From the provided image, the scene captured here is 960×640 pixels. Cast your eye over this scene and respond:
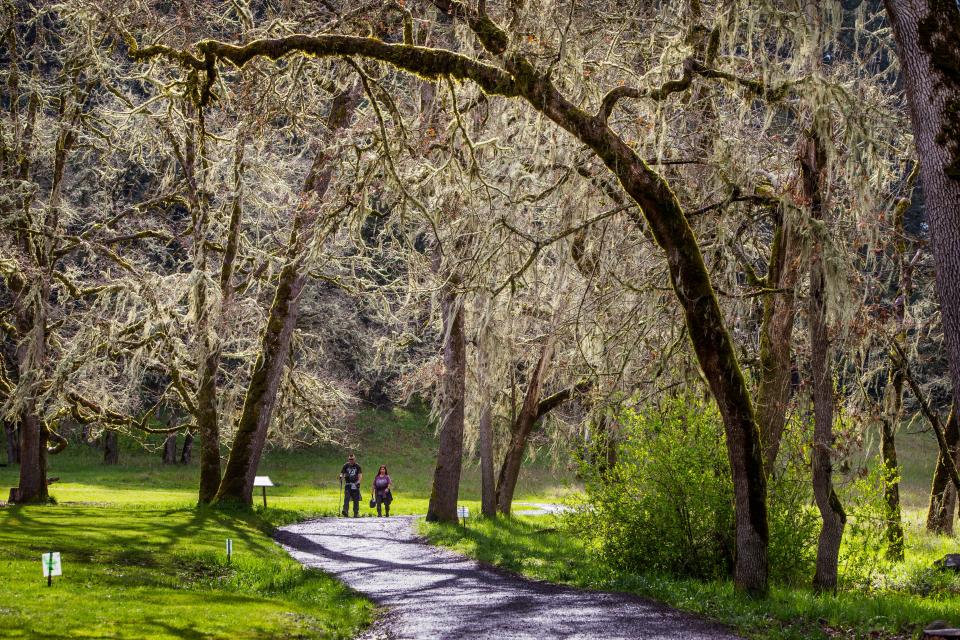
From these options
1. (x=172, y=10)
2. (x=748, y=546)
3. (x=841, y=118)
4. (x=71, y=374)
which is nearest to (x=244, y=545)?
(x=71, y=374)

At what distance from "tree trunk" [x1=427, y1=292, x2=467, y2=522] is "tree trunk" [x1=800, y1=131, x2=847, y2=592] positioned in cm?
923

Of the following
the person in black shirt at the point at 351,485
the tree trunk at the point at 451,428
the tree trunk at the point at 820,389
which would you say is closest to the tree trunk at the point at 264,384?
the tree trunk at the point at 451,428

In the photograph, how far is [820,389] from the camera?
386 inches

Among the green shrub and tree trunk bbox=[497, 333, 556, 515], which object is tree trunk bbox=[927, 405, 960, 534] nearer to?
the green shrub

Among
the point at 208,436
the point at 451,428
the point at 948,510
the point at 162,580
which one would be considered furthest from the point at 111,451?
the point at 948,510

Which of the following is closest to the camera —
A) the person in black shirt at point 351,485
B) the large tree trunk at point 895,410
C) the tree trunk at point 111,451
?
the large tree trunk at point 895,410

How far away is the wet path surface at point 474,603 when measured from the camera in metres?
8.35

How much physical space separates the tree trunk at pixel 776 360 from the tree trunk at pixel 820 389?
0.73 meters

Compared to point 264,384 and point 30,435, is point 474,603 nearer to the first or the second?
point 264,384

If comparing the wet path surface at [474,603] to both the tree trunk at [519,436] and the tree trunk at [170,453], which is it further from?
the tree trunk at [170,453]

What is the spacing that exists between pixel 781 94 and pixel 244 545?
1071 cm

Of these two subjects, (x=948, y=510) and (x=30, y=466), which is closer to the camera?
(x=948, y=510)

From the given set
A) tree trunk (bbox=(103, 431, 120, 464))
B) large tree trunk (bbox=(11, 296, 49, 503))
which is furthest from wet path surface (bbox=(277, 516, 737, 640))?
tree trunk (bbox=(103, 431, 120, 464))

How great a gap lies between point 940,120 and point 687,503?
5836 mm
